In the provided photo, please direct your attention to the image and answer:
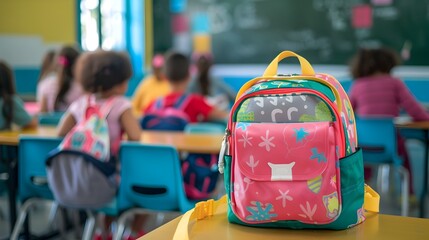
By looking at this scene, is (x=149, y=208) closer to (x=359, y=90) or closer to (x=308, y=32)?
(x=359, y=90)

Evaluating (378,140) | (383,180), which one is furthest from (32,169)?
(383,180)

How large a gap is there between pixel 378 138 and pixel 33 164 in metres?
2.15

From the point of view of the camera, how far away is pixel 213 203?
1.58 meters

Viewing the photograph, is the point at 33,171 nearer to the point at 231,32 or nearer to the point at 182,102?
the point at 182,102

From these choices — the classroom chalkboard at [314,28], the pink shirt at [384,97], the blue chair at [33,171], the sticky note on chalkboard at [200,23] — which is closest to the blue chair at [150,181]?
the blue chair at [33,171]

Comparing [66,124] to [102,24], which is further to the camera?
[102,24]

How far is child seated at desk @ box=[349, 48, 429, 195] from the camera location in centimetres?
425

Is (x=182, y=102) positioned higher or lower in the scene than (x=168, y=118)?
higher

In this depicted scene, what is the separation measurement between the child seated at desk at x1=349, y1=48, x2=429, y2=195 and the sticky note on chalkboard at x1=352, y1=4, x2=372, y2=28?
2335 mm

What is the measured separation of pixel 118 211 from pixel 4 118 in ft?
4.42

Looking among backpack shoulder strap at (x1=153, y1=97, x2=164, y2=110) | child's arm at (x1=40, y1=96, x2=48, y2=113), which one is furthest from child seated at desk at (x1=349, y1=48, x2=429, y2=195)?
child's arm at (x1=40, y1=96, x2=48, y2=113)

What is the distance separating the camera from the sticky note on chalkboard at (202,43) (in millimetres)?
7660

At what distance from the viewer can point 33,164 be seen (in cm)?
309

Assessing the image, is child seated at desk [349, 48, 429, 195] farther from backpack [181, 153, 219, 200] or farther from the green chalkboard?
the green chalkboard
